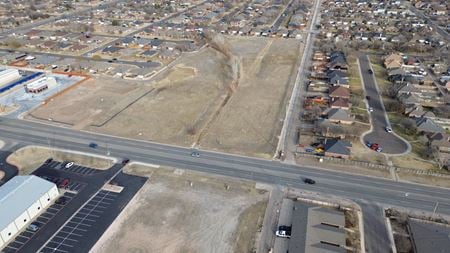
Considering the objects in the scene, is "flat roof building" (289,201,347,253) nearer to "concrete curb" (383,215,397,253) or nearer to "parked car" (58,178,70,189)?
"concrete curb" (383,215,397,253)

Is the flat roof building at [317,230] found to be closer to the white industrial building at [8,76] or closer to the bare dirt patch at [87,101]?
the bare dirt patch at [87,101]

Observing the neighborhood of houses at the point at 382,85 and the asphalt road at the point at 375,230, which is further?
the neighborhood of houses at the point at 382,85

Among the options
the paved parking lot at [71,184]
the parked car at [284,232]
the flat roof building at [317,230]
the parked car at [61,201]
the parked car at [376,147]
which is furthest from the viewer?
the parked car at [376,147]

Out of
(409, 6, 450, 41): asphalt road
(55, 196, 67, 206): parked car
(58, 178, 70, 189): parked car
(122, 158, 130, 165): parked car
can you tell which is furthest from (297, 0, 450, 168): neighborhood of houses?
(55, 196, 67, 206): parked car

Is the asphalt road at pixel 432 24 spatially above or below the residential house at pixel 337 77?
above

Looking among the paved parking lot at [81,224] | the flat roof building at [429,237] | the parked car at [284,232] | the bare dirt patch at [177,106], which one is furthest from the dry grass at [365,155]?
the paved parking lot at [81,224]

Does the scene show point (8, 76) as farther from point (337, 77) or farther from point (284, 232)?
point (337, 77)

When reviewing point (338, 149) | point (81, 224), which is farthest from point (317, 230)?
point (81, 224)
